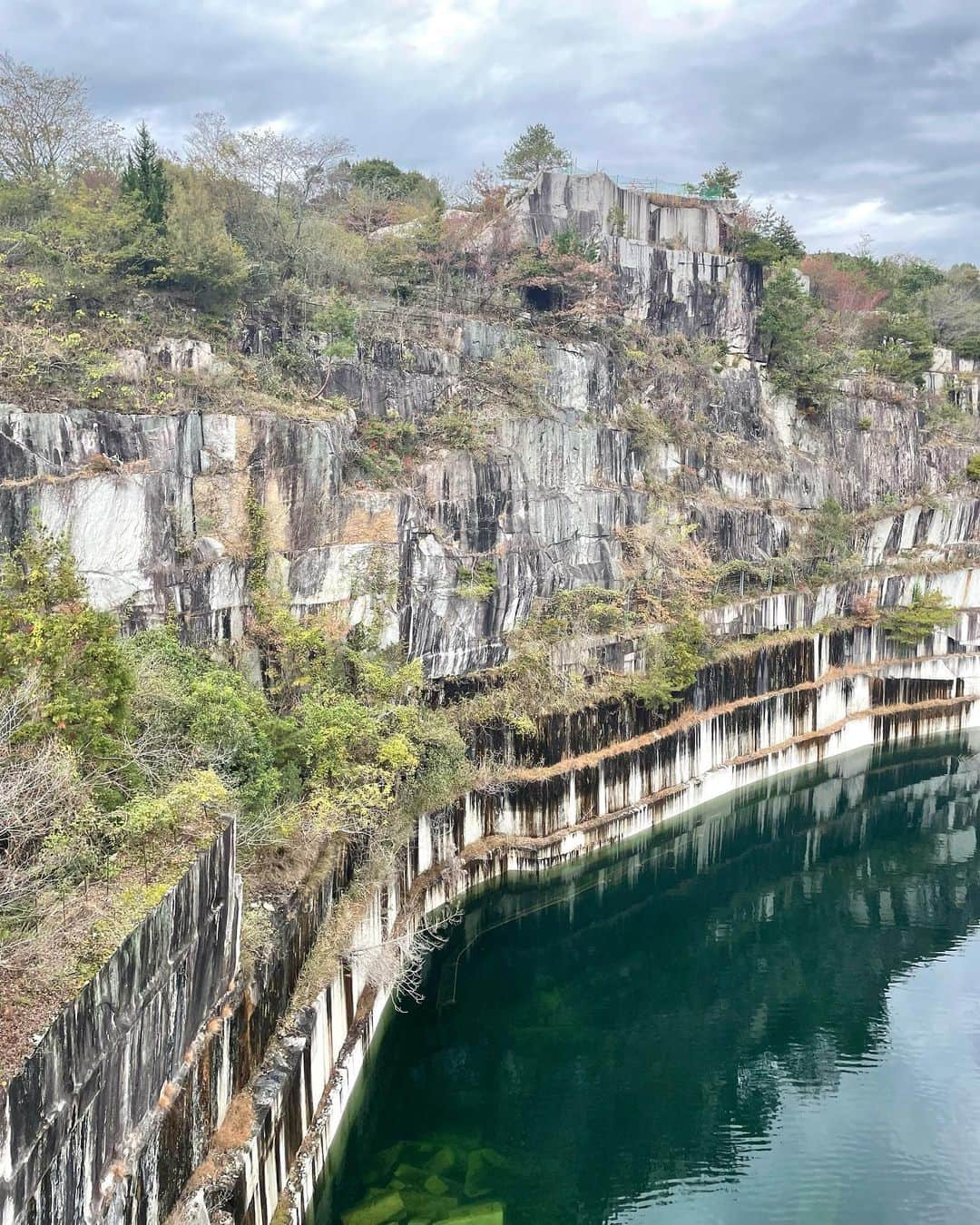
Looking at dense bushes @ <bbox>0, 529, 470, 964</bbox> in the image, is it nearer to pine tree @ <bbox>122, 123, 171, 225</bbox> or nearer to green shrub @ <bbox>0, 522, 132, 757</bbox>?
green shrub @ <bbox>0, 522, 132, 757</bbox>

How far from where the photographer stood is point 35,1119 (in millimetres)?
7977

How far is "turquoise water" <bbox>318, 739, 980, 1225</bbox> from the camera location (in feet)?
48.4

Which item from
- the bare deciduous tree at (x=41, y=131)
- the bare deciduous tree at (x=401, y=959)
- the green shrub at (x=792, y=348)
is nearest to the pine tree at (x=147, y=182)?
the bare deciduous tree at (x=41, y=131)

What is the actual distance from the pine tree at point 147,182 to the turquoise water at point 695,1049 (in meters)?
19.2

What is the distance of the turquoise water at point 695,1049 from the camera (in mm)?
14750

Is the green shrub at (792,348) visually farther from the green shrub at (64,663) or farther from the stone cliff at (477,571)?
the green shrub at (64,663)

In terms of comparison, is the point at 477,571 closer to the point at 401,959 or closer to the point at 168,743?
the point at 401,959

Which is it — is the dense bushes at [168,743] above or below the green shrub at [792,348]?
below

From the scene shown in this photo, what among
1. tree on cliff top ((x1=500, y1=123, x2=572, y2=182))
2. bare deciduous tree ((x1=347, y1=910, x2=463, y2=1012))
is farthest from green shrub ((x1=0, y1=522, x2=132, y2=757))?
tree on cliff top ((x1=500, y1=123, x2=572, y2=182))

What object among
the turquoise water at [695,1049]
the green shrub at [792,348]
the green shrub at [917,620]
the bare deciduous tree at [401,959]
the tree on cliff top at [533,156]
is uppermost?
the tree on cliff top at [533,156]

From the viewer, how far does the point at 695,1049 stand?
18.8 m

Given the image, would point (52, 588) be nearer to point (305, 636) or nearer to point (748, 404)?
point (305, 636)

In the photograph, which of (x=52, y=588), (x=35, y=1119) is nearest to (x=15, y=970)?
(x=35, y=1119)

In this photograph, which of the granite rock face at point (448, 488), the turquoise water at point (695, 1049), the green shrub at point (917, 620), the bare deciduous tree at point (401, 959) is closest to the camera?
the turquoise water at point (695, 1049)
